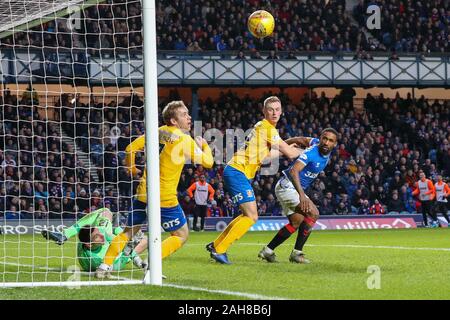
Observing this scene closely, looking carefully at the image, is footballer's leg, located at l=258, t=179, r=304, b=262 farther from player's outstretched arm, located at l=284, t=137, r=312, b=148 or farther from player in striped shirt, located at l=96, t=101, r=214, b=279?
player in striped shirt, located at l=96, t=101, r=214, b=279

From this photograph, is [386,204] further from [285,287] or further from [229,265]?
[285,287]

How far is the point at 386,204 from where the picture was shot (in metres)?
31.5

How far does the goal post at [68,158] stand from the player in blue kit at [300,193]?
6.51ft

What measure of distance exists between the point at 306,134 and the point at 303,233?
68.1 ft

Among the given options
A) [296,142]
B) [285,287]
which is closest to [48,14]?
[296,142]

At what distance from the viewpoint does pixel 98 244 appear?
11336 millimetres

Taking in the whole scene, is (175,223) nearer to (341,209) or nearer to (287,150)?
(287,150)

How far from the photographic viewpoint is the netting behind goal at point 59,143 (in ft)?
41.2

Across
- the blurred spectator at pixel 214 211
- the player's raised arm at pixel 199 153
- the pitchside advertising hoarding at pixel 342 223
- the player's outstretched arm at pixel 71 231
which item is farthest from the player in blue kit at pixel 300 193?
the blurred spectator at pixel 214 211

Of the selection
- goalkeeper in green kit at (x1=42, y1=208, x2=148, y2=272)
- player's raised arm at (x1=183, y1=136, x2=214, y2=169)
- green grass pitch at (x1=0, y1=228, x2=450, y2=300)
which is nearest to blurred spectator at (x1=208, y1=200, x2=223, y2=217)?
green grass pitch at (x1=0, y1=228, x2=450, y2=300)

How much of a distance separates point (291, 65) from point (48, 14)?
839 inches

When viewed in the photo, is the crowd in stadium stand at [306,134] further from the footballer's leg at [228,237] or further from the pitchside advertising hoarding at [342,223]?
the footballer's leg at [228,237]

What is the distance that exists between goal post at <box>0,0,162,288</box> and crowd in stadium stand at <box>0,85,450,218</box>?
4.2 inches

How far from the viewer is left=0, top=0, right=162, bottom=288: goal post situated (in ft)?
32.0
